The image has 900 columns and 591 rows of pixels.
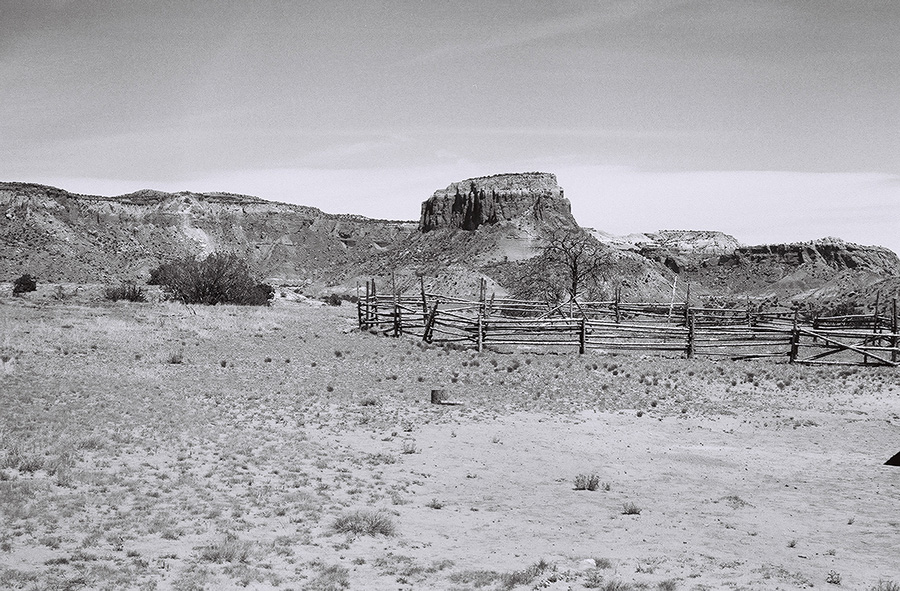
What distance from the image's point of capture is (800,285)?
89500 mm

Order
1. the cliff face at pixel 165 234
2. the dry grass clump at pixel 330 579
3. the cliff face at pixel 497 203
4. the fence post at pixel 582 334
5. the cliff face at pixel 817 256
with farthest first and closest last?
the cliff face at pixel 817 256 → the cliff face at pixel 497 203 → the cliff face at pixel 165 234 → the fence post at pixel 582 334 → the dry grass clump at pixel 330 579

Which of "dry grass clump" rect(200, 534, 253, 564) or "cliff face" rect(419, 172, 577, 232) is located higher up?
→ "cliff face" rect(419, 172, 577, 232)

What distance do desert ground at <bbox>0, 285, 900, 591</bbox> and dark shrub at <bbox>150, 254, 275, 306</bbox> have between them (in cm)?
2024

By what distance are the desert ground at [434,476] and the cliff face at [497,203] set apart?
249 ft

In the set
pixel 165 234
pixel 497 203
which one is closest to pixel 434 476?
pixel 497 203

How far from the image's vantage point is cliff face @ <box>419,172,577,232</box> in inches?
3760

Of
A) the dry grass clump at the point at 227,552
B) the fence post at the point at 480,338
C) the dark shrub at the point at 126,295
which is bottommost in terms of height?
the dry grass clump at the point at 227,552

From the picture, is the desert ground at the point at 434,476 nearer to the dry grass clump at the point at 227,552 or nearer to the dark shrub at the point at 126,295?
the dry grass clump at the point at 227,552

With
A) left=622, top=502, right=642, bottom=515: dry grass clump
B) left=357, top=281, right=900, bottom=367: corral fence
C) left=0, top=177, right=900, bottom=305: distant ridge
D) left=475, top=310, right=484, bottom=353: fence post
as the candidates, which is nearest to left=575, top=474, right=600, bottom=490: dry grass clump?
left=622, top=502, right=642, bottom=515: dry grass clump

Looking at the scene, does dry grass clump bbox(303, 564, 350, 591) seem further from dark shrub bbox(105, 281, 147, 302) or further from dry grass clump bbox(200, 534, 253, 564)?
dark shrub bbox(105, 281, 147, 302)

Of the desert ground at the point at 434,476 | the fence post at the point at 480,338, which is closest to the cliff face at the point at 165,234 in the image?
the fence post at the point at 480,338

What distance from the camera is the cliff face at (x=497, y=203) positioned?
95.5 meters

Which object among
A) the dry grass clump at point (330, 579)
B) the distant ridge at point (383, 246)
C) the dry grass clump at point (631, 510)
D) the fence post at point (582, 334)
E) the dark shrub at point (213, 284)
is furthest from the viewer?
the distant ridge at point (383, 246)

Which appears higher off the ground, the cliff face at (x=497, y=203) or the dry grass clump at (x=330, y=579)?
the cliff face at (x=497, y=203)
